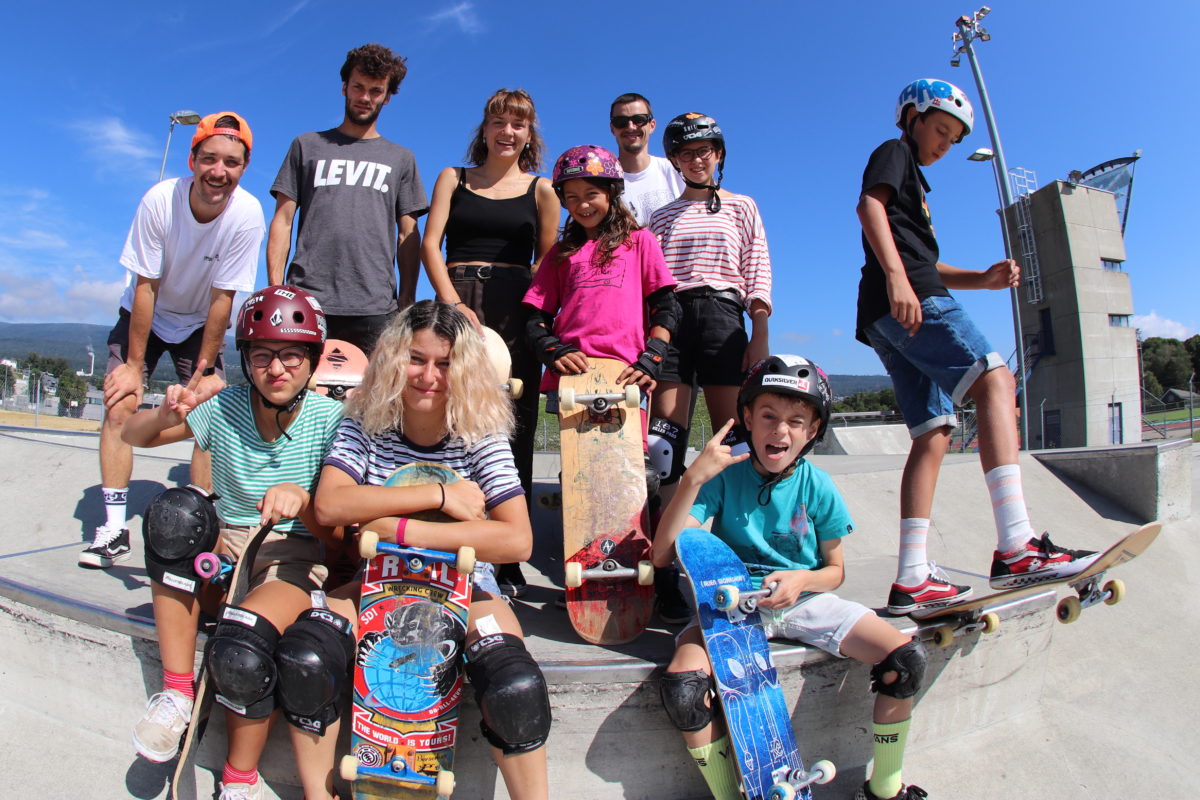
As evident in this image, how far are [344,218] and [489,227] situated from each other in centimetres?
80

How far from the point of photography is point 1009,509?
7.98ft

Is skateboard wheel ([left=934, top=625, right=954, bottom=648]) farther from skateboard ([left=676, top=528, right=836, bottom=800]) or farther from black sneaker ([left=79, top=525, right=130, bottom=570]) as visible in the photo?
black sneaker ([left=79, top=525, right=130, bottom=570])

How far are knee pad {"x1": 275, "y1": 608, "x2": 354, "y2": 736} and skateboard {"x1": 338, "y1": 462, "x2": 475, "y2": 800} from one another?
0.07 m

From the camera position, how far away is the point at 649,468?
115 inches

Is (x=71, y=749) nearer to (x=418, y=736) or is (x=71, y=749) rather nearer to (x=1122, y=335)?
(x=418, y=736)

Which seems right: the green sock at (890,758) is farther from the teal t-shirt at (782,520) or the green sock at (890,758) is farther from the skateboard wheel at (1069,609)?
the skateboard wheel at (1069,609)

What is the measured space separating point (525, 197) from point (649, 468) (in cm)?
154

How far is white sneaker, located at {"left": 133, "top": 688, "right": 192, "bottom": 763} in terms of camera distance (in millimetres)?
1924

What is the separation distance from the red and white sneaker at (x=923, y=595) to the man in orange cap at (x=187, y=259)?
2.99 metres

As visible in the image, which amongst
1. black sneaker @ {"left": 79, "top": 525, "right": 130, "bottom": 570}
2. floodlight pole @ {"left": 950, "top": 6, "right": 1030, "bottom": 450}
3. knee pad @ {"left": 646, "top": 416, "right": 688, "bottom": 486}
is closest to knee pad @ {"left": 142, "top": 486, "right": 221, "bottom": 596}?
black sneaker @ {"left": 79, "top": 525, "right": 130, "bottom": 570}

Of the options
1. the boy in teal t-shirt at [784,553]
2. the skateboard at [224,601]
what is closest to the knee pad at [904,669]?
the boy in teal t-shirt at [784,553]

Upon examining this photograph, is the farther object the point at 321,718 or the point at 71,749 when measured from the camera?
the point at 71,749

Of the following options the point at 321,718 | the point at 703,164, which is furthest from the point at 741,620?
the point at 703,164

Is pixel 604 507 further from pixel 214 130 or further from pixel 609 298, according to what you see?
pixel 214 130
